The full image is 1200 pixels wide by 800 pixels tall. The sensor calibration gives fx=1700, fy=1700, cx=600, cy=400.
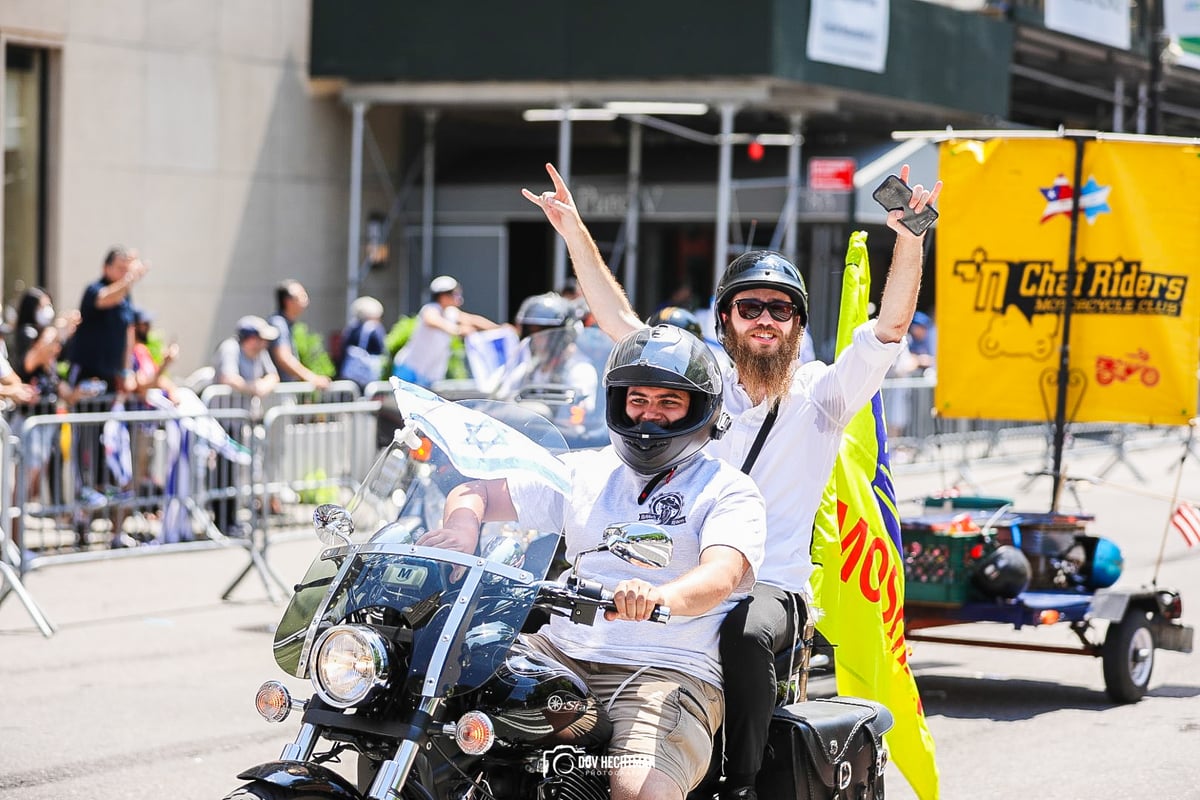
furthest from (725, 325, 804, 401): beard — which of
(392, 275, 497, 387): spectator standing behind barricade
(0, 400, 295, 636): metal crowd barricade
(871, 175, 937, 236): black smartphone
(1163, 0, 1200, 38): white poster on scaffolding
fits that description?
(1163, 0, 1200, 38): white poster on scaffolding

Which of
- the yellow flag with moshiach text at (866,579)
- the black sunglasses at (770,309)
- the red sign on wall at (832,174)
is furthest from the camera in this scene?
the red sign on wall at (832,174)

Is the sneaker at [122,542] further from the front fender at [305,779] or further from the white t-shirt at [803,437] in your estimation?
the front fender at [305,779]

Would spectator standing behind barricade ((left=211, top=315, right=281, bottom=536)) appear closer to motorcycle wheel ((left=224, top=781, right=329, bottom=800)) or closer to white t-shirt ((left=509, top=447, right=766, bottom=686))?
white t-shirt ((left=509, top=447, right=766, bottom=686))

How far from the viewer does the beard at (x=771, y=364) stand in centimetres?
554

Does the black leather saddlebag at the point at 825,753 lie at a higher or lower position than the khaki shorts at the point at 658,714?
lower

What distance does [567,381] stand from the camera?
31.9ft

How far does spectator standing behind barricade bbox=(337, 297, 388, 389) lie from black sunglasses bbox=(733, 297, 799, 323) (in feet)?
37.6

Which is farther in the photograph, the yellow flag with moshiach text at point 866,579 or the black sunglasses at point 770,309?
the yellow flag with moshiach text at point 866,579

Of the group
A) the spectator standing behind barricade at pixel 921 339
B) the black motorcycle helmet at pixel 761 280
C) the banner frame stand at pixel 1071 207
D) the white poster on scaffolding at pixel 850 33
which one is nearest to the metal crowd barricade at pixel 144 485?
the banner frame stand at pixel 1071 207

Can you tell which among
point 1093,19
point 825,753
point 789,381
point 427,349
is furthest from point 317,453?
point 1093,19

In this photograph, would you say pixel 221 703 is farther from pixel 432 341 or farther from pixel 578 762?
pixel 432 341

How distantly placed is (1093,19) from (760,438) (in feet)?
72.4

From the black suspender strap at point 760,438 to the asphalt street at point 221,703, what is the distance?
220 centimetres

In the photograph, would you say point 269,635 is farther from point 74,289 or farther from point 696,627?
point 74,289
